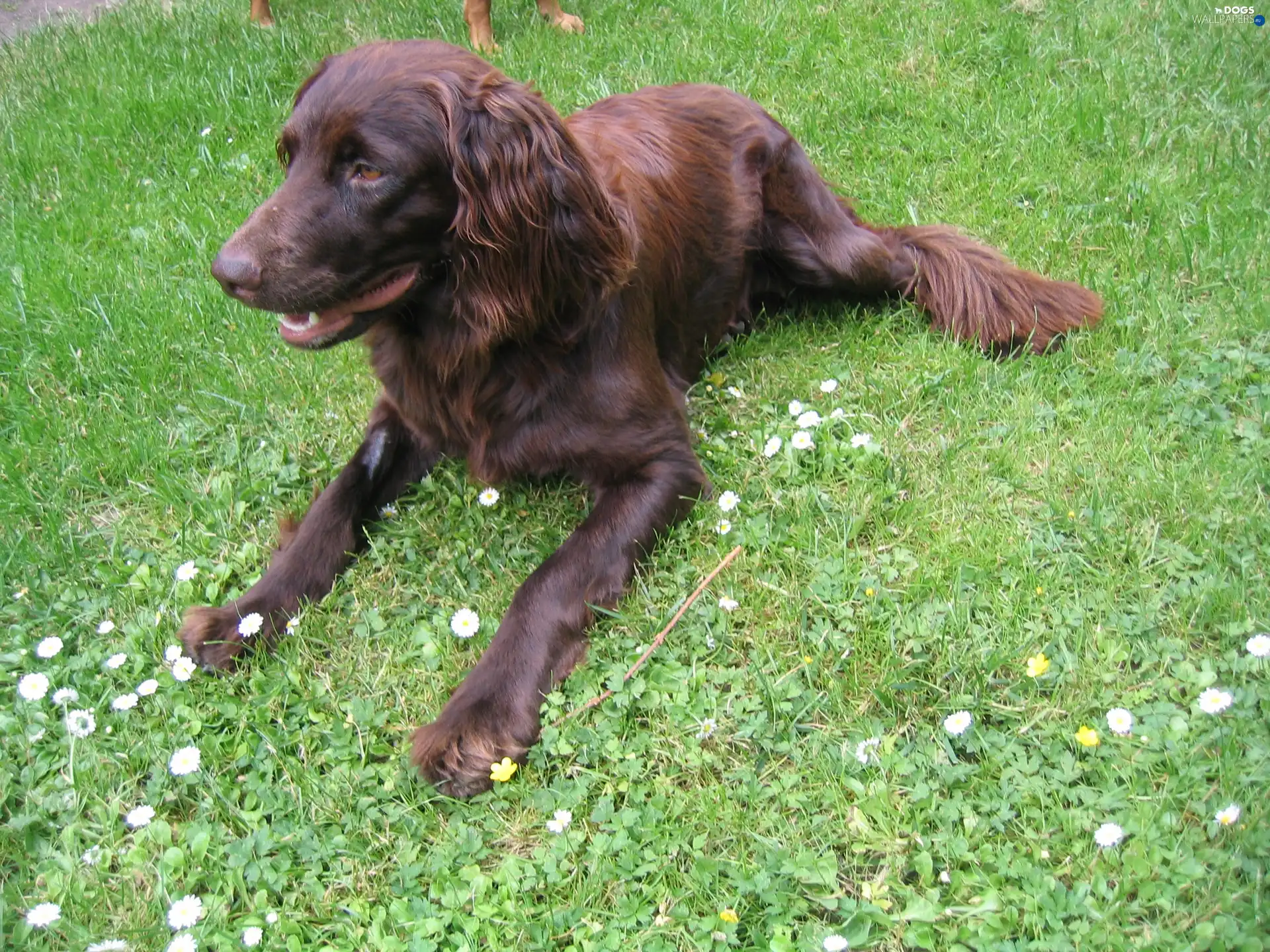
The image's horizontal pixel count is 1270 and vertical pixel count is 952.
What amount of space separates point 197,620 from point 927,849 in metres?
1.66

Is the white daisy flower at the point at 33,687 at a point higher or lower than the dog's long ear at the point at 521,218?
lower

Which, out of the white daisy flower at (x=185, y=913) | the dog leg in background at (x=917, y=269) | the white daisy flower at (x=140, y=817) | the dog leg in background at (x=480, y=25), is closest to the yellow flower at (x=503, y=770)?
the white daisy flower at (x=185, y=913)

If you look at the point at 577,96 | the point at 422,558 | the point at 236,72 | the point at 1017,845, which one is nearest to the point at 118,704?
the point at 422,558

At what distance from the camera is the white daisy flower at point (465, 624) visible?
7.59ft

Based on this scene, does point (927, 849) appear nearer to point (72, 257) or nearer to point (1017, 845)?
point (1017, 845)

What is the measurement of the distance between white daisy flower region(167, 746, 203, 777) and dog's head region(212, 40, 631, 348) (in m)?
0.87

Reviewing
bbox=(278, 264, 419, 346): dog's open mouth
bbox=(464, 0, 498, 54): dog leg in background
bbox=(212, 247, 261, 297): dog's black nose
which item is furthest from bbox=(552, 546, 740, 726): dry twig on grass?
bbox=(464, 0, 498, 54): dog leg in background

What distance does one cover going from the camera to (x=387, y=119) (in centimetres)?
210

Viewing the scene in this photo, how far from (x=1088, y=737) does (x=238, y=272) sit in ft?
6.12

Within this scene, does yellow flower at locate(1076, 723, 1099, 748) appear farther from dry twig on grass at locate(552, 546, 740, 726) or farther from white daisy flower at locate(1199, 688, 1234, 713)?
dry twig on grass at locate(552, 546, 740, 726)

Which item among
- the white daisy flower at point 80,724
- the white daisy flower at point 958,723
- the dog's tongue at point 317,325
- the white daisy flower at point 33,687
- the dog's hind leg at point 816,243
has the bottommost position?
the white daisy flower at point 33,687

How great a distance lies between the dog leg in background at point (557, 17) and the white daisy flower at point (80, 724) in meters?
4.14

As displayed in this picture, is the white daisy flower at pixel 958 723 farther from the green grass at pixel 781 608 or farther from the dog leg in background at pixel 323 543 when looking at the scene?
the dog leg in background at pixel 323 543

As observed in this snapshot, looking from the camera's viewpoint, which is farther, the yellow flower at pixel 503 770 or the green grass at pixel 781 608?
the yellow flower at pixel 503 770
